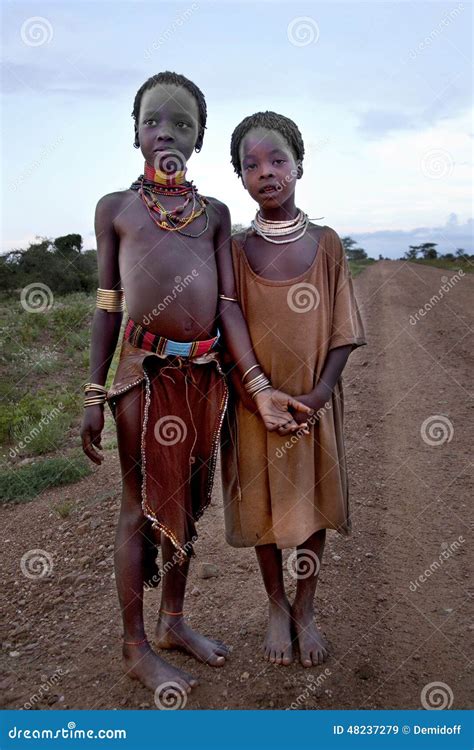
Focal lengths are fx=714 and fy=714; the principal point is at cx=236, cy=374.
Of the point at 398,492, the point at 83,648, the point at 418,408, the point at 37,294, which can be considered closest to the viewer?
the point at 83,648

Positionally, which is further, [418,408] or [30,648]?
[418,408]

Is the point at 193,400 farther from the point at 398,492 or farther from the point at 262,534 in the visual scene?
the point at 398,492

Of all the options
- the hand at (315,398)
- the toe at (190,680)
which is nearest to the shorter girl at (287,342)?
the hand at (315,398)

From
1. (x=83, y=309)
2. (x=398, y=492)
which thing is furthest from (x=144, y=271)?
(x=83, y=309)

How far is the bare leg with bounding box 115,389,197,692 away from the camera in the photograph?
2613 millimetres

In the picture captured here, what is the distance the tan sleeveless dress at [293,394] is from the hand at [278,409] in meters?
0.10

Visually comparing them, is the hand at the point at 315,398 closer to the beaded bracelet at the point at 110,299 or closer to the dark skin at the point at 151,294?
the dark skin at the point at 151,294

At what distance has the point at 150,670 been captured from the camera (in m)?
2.66

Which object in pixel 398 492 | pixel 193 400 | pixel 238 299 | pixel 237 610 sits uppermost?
pixel 238 299

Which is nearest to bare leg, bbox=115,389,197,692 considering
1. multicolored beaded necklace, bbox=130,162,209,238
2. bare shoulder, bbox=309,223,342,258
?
multicolored beaded necklace, bbox=130,162,209,238

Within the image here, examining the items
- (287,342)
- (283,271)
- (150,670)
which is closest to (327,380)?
(287,342)

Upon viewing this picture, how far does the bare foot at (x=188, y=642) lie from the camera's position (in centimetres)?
279

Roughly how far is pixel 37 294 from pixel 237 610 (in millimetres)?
12340

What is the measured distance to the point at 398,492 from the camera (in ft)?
14.4
